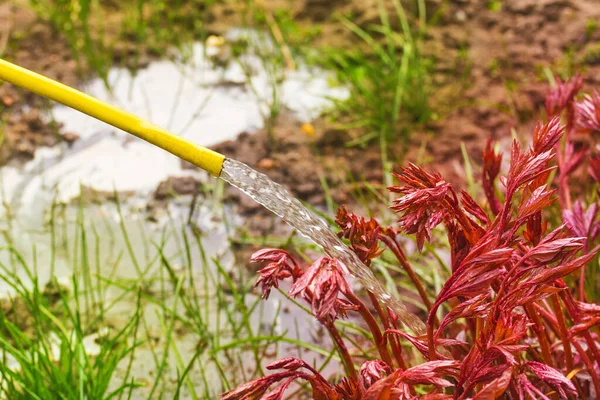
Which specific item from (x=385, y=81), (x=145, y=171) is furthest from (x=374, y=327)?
(x=385, y=81)

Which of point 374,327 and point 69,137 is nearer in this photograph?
point 374,327

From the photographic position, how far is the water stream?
1423mm

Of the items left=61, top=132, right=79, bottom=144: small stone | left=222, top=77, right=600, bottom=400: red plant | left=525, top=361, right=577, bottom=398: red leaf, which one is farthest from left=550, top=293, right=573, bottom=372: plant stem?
left=61, top=132, right=79, bottom=144: small stone

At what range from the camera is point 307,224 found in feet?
5.30

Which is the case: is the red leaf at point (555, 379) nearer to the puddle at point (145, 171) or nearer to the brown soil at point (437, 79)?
the puddle at point (145, 171)

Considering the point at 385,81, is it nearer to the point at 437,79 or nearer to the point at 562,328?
the point at 437,79

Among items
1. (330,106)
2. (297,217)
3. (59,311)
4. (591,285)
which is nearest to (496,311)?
(297,217)

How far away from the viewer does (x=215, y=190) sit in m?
2.99

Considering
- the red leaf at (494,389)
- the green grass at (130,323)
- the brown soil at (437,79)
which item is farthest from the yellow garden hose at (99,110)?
the brown soil at (437,79)

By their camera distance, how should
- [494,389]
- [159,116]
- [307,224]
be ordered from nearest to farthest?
[494,389], [307,224], [159,116]

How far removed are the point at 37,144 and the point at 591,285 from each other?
7.68ft

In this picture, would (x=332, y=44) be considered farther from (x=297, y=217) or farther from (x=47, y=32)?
(x=297, y=217)

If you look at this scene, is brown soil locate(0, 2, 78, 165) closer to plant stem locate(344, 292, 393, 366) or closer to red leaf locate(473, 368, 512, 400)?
plant stem locate(344, 292, 393, 366)

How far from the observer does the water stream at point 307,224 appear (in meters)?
1.42
